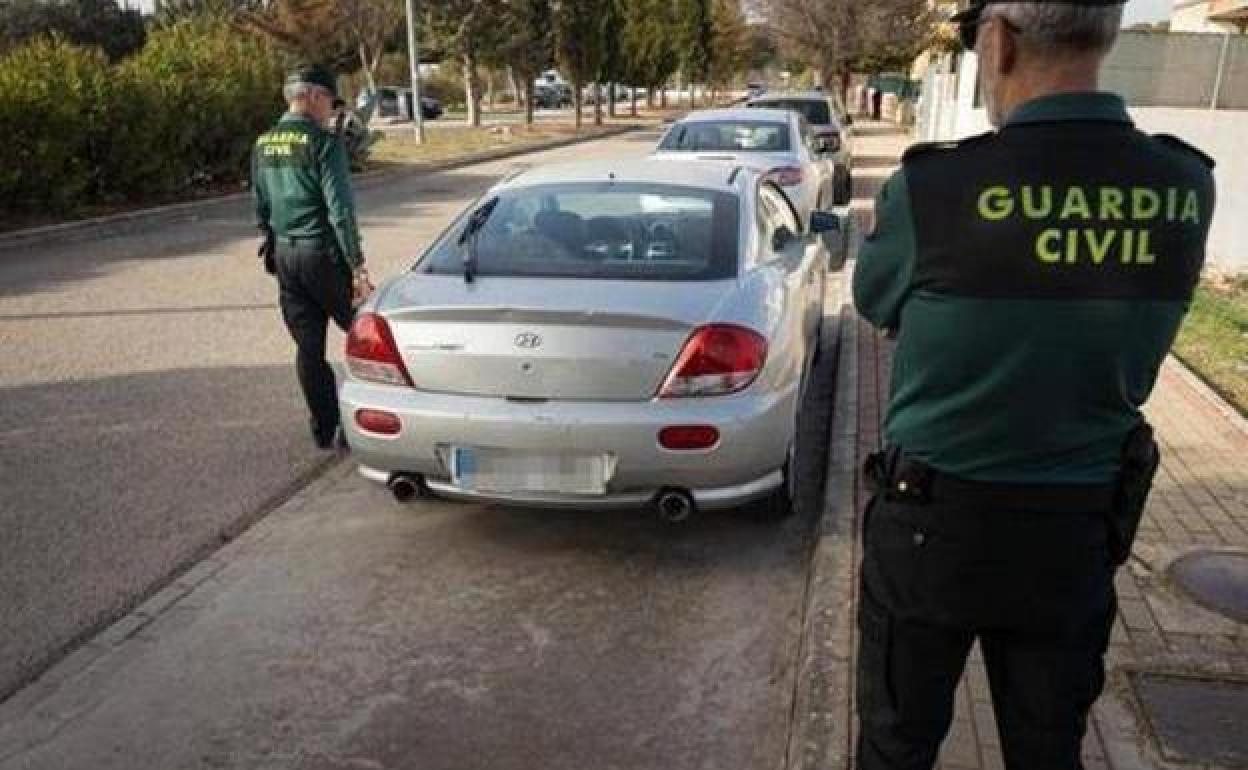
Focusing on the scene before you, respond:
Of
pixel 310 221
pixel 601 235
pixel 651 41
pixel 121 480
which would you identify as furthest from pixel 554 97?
pixel 601 235

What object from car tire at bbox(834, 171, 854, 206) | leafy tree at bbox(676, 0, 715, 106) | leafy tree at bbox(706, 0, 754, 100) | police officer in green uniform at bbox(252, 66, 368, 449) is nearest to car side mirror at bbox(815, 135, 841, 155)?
car tire at bbox(834, 171, 854, 206)

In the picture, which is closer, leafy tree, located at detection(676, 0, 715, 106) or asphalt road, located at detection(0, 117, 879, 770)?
asphalt road, located at detection(0, 117, 879, 770)

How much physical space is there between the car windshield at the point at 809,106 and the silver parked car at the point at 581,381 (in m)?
12.3

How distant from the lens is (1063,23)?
1669 millimetres

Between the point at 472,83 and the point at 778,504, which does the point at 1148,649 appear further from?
the point at 472,83

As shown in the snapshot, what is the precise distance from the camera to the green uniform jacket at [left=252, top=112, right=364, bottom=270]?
4.96 metres

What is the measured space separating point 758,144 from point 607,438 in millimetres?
7457

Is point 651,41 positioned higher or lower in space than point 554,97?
higher

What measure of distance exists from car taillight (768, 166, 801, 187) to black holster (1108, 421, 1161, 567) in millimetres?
7881

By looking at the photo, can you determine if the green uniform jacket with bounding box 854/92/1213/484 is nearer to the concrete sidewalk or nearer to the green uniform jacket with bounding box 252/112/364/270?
the concrete sidewalk

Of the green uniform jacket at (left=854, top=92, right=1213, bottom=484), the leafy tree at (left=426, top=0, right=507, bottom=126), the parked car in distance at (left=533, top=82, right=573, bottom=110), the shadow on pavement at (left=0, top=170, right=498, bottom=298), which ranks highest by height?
the leafy tree at (left=426, top=0, right=507, bottom=126)

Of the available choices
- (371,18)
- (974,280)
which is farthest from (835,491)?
(371,18)

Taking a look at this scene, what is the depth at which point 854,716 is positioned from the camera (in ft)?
9.62

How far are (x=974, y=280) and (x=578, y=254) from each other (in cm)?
278
